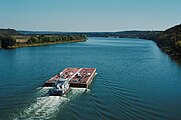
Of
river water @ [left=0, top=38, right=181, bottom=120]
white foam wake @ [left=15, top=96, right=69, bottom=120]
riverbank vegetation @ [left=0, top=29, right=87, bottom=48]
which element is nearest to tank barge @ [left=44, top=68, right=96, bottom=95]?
river water @ [left=0, top=38, right=181, bottom=120]

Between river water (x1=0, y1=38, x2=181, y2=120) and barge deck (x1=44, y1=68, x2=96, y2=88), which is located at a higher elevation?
barge deck (x1=44, y1=68, x2=96, y2=88)

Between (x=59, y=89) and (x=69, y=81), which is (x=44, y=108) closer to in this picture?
(x=59, y=89)

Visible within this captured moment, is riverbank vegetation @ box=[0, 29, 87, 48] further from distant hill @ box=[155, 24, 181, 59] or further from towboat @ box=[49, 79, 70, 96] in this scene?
towboat @ box=[49, 79, 70, 96]

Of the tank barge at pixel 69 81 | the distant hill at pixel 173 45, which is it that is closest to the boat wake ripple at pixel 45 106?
the tank barge at pixel 69 81

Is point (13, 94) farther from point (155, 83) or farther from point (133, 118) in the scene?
point (155, 83)

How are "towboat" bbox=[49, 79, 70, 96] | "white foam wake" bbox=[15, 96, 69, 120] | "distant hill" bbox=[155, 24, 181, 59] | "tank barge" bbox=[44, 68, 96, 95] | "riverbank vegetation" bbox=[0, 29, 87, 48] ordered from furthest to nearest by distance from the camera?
"riverbank vegetation" bbox=[0, 29, 87, 48] < "distant hill" bbox=[155, 24, 181, 59] < "tank barge" bbox=[44, 68, 96, 95] < "towboat" bbox=[49, 79, 70, 96] < "white foam wake" bbox=[15, 96, 69, 120]

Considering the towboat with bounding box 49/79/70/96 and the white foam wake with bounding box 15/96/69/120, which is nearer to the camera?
the white foam wake with bounding box 15/96/69/120

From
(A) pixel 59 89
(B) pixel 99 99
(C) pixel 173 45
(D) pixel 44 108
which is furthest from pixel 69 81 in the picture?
(C) pixel 173 45

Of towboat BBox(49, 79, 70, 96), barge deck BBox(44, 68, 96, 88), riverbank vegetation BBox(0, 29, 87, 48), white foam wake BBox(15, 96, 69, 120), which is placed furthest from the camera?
riverbank vegetation BBox(0, 29, 87, 48)

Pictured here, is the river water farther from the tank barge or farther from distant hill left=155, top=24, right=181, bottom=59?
distant hill left=155, top=24, right=181, bottom=59

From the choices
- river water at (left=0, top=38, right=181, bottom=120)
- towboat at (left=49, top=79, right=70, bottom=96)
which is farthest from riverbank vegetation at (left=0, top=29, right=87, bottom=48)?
towboat at (left=49, top=79, right=70, bottom=96)

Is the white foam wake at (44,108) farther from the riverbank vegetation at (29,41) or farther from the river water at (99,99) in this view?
the riverbank vegetation at (29,41)

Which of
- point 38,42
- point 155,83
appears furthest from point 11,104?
point 38,42
